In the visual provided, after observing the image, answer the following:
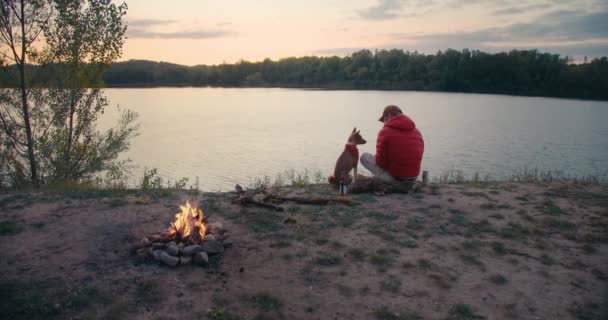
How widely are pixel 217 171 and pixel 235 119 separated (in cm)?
2337

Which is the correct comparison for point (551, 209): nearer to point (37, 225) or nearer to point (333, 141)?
point (37, 225)

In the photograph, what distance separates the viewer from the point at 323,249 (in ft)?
18.0

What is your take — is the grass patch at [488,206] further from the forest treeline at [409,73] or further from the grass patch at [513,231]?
the forest treeline at [409,73]

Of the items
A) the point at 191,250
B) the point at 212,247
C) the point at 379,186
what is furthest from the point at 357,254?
the point at 379,186

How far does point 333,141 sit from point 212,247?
23.3 metres

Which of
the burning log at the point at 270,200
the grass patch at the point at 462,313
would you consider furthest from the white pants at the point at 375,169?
the grass patch at the point at 462,313

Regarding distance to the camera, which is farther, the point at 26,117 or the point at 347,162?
the point at 26,117

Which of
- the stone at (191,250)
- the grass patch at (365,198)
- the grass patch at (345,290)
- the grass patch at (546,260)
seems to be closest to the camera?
the grass patch at (345,290)

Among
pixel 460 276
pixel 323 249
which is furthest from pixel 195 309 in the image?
pixel 460 276

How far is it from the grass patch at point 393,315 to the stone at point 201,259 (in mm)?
2010

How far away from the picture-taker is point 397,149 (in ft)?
26.0

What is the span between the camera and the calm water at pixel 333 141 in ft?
65.4

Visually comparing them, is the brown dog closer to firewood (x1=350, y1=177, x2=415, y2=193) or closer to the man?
firewood (x1=350, y1=177, x2=415, y2=193)

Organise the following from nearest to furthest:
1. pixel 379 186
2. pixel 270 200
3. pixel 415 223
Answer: pixel 415 223 → pixel 270 200 → pixel 379 186
